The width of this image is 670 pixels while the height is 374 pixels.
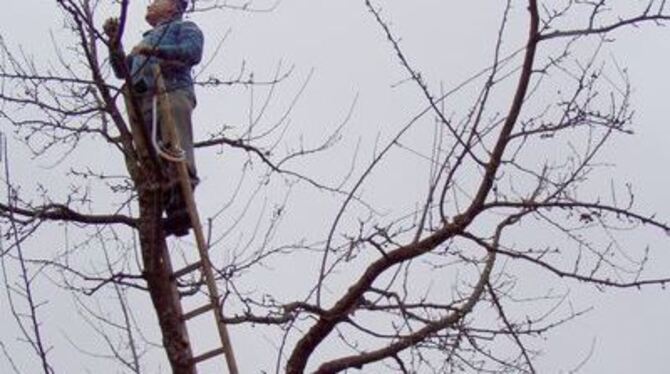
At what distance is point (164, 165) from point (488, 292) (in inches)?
72.8

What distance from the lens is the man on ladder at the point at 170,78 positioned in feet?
20.2

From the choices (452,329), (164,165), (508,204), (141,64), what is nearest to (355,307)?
(452,329)

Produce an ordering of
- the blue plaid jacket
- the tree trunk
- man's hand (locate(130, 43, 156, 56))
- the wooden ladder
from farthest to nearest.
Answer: the blue plaid jacket < man's hand (locate(130, 43, 156, 56)) < the tree trunk < the wooden ladder

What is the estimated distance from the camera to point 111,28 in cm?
590

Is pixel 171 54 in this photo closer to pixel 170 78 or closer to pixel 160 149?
pixel 170 78

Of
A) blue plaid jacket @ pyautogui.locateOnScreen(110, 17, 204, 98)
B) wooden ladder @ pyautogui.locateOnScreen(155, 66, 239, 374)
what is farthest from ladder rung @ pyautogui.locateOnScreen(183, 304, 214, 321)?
blue plaid jacket @ pyautogui.locateOnScreen(110, 17, 204, 98)

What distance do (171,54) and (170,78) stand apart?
0.23m

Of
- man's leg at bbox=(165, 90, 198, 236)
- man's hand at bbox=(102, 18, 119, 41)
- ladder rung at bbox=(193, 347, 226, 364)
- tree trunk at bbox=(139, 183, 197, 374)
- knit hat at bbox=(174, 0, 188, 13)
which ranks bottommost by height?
ladder rung at bbox=(193, 347, 226, 364)

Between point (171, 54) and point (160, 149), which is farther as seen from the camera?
point (171, 54)

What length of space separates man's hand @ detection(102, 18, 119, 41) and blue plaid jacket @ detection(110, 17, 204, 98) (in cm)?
26

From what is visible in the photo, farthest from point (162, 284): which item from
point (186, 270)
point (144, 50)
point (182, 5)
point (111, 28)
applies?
point (182, 5)

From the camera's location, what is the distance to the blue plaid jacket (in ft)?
20.6

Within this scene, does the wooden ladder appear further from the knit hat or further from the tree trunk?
the knit hat

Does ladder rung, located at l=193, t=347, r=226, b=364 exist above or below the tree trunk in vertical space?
below
